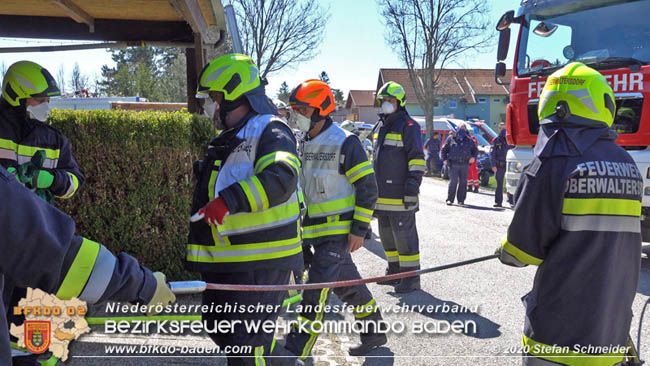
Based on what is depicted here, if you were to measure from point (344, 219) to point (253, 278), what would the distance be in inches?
54.0

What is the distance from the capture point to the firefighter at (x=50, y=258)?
4.73 feet

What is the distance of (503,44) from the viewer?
772cm

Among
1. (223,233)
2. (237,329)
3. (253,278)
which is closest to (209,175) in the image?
(223,233)

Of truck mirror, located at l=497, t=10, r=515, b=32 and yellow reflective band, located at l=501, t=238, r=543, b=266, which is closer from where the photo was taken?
yellow reflective band, located at l=501, t=238, r=543, b=266

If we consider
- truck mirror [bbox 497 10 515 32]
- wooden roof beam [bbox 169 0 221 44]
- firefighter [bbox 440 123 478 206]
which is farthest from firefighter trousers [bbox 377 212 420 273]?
firefighter [bbox 440 123 478 206]

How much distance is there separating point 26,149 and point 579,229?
347 centimetres

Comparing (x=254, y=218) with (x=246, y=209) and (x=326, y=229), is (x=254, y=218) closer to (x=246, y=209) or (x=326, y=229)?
(x=246, y=209)

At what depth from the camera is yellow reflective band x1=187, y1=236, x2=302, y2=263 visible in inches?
108

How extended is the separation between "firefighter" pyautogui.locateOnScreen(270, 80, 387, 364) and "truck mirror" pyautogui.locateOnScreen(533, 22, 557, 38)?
4.64 meters

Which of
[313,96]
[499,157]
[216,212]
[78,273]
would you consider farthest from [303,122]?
[499,157]

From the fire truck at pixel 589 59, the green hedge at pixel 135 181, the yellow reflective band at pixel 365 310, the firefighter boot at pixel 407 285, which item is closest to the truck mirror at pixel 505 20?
the fire truck at pixel 589 59

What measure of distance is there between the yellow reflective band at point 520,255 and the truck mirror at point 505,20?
229 inches

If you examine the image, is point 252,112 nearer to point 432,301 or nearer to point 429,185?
point 432,301

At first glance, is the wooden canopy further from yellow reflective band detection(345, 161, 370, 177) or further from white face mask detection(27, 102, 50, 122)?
yellow reflective band detection(345, 161, 370, 177)
